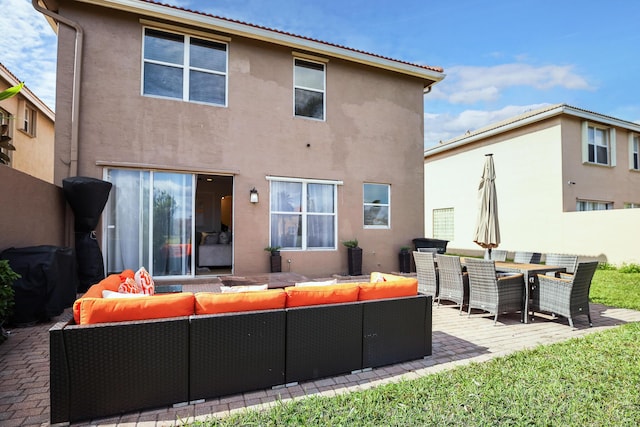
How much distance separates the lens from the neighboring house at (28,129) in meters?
10.3

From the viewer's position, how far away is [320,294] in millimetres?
3463

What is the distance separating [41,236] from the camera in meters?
6.04

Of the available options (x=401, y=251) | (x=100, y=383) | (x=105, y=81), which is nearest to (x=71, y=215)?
(x=105, y=81)

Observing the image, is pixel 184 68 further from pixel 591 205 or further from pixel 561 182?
pixel 591 205

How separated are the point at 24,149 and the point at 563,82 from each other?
33.6m

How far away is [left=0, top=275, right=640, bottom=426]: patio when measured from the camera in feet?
9.06

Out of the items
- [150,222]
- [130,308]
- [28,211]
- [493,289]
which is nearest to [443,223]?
[493,289]

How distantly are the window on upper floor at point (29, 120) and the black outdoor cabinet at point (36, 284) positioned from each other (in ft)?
30.1

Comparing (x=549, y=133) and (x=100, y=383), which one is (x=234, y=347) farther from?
(x=549, y=133)

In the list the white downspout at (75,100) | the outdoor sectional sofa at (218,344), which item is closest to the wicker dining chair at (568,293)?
the outdoor sectional sofa at (218,344)

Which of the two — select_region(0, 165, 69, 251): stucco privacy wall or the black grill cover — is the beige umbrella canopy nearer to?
the black grill cover

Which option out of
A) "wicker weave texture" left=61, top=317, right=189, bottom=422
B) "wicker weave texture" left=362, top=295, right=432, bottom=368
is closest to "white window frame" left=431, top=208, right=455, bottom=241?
"wicker weave texture" left=362, top=295, right=432, bottom=368

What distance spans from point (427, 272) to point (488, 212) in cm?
181

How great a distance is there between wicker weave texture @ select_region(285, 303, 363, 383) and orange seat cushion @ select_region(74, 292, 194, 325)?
101cm
